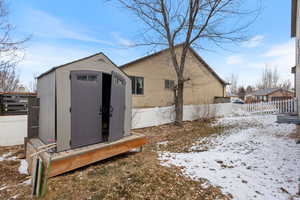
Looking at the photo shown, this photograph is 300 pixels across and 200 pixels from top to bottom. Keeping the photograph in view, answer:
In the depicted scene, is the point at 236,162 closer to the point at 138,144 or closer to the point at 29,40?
the point at 138,144

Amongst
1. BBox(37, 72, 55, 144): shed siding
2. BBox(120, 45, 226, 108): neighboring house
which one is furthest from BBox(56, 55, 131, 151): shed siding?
BBox(120, 45, 226, 108): neighboring house

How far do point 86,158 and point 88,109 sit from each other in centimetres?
114

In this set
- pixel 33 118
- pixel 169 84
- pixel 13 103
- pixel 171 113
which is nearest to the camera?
pixel 33 118

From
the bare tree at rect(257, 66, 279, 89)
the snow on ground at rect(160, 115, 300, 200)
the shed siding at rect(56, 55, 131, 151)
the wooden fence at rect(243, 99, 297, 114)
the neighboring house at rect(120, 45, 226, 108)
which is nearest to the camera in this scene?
the snow on ground at rect(160, 115, 300, 200)

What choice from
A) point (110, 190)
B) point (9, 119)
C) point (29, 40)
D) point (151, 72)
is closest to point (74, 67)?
point (110, 190)

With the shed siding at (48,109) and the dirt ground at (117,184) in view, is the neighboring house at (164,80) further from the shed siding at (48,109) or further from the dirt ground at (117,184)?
the dirt ground at (117,184)

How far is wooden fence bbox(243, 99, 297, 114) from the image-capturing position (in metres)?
9.98

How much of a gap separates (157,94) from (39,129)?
27.9 feet

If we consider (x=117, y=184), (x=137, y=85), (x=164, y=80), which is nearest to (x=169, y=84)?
(x=164, y=80)

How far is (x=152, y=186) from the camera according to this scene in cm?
273

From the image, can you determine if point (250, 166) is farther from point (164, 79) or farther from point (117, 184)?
point (164, 79)

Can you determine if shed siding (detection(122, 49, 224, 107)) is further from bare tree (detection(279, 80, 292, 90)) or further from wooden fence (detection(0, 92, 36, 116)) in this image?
bare tree (detection(279, 80, 292, 90))

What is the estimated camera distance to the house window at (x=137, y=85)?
35.0ft

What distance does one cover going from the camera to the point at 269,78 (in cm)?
4262
